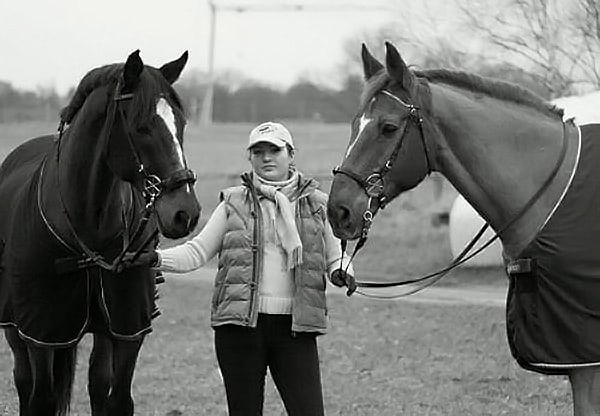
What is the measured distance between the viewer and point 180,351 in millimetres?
10164

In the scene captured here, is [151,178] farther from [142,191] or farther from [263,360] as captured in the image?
[263,360]

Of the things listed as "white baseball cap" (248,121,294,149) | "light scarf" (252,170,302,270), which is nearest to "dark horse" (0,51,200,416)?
"white baseball cap" (248,121,294,149)

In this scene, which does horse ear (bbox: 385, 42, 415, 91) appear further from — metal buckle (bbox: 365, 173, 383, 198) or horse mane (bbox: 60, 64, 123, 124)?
horse mane (bbox: 60, 64, 123, 124)

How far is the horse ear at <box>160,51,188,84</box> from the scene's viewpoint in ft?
16.5

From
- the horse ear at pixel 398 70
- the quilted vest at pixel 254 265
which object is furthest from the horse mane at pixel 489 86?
the quilted vest at pixel 254 265

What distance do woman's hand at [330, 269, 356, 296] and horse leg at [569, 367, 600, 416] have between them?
3.32 feet

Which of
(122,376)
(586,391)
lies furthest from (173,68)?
(586,391)

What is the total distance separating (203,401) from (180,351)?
241cm

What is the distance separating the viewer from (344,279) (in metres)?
4.83

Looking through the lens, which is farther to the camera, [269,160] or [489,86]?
[269,160]

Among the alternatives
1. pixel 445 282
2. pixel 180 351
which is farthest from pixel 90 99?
pixel 445 282

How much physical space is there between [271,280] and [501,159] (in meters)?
1.16

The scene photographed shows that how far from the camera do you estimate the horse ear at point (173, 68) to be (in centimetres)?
503

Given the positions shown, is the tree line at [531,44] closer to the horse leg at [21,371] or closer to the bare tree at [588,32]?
the bare tree at [588,32]
